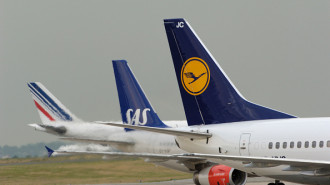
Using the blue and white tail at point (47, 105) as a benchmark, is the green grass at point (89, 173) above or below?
below

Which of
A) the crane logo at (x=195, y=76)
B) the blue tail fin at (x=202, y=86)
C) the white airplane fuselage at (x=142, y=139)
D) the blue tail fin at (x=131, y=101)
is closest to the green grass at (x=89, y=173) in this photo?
the white airplane fuselage at (x=142, y=139)

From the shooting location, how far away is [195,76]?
1003 inches

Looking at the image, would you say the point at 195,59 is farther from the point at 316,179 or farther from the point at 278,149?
the point at 316,179

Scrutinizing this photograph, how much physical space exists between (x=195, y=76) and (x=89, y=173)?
1012 inches

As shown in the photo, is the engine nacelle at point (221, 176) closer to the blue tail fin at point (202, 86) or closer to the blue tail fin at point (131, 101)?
the blue tail fin at point (202, 86)

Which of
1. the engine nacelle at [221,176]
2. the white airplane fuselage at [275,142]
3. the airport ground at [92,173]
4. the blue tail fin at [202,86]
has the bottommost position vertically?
the airport ground at [92,173]

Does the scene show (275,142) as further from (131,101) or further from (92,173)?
(92,173)

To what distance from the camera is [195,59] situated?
25516mm

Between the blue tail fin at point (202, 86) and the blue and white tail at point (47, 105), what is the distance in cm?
2474

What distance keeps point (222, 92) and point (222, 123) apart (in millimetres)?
1120

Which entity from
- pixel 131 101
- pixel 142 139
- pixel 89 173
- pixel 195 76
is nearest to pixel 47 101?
pixel 89 173

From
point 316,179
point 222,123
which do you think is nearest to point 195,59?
point 222,123

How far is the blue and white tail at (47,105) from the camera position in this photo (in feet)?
164

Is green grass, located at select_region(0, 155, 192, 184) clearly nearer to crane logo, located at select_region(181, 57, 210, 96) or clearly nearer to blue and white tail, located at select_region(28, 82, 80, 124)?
blue and white tail, located at select_region(28, 82, 80, 124)
